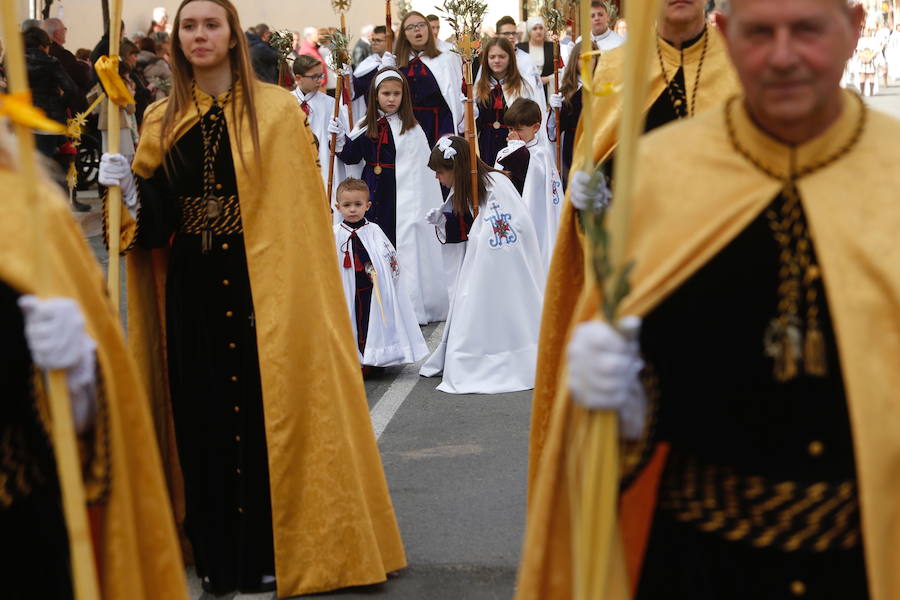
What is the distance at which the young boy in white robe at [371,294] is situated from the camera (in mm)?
8734

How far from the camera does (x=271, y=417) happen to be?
4969mm

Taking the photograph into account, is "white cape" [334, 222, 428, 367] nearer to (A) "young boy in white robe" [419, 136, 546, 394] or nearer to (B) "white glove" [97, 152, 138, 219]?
(A) "young boy in white robe" [419, 136, 546, 394]

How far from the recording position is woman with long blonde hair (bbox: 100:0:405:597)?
15.9 ft

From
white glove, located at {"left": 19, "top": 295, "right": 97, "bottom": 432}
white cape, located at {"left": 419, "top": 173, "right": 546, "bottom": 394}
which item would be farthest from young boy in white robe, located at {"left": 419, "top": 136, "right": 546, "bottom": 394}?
white glove, located at {"left": 19, "top": 295, "right": 97, "bottom": 432}

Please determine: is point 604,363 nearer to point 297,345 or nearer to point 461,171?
point 297,345

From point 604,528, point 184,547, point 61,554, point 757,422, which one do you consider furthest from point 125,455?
point 184,547

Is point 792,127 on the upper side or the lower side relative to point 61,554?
upper

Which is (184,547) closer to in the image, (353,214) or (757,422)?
(757,422)

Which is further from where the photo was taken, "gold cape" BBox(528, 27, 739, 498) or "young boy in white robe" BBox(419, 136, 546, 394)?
"young boy in white robe" BBox(419, 136, 546, 394)

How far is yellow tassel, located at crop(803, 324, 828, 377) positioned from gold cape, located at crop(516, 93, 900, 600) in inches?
1.4

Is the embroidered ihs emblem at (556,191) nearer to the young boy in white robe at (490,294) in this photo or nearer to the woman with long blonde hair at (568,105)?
the woman with long blonde hair at (568,105)

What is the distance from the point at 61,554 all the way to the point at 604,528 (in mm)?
1137

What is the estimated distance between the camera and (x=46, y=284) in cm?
263

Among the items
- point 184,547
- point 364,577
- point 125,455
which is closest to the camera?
point 125,455
